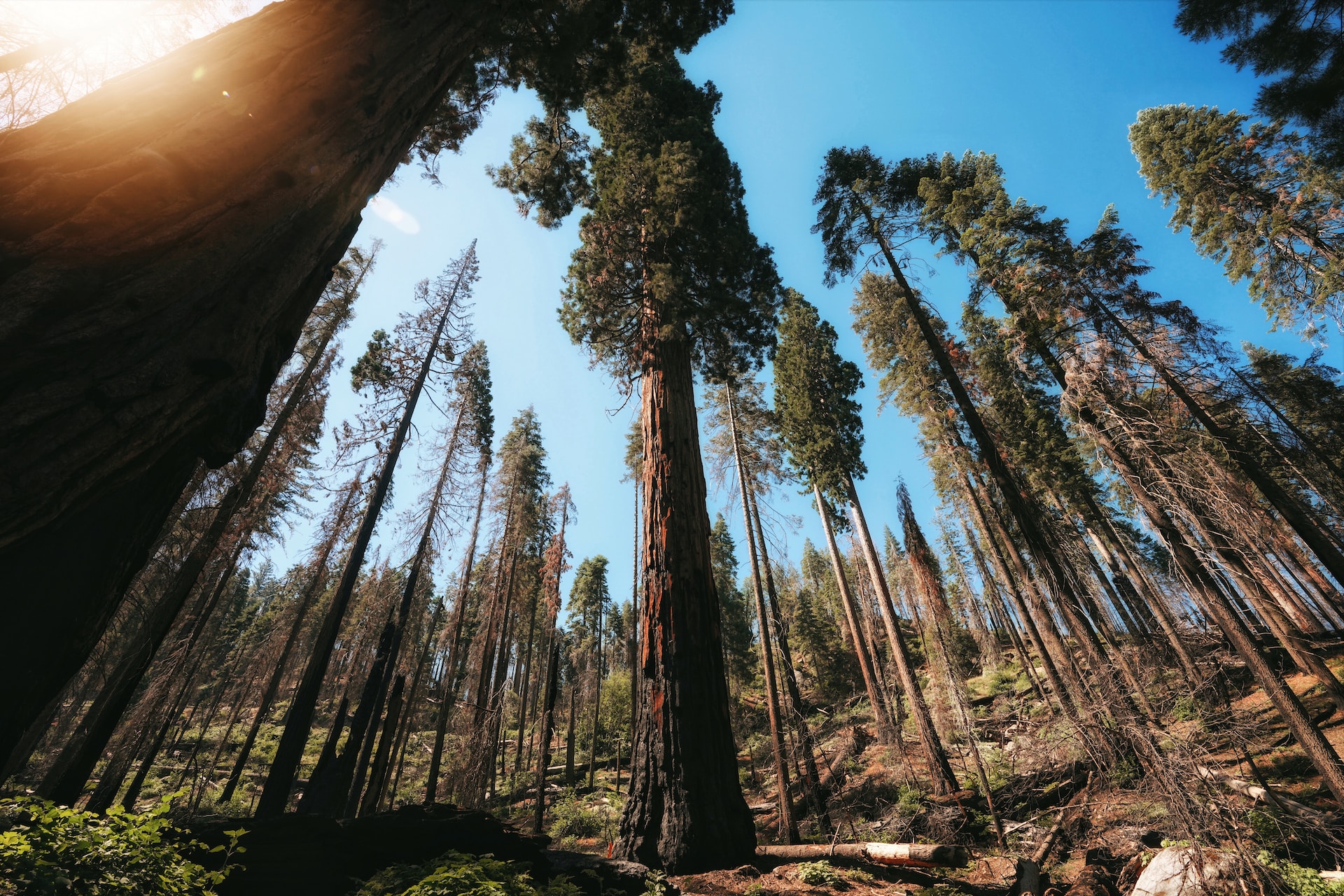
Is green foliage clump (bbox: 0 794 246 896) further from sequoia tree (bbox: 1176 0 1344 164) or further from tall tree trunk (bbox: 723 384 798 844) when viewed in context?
sequoia tree (bbox: 1176 0 1344 164)

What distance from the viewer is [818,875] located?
377 cm

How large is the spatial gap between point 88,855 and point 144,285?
9.58 feet

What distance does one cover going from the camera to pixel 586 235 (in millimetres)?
8797

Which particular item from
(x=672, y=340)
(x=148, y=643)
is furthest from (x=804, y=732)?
(x=148, y=643)

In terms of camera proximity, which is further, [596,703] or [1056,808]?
[596,703]

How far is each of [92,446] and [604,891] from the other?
3.72 m

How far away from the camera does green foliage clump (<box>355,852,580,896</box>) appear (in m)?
2.78

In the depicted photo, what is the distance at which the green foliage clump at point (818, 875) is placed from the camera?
12.1 feet

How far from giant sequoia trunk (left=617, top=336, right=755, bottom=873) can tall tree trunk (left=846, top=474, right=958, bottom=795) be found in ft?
28.9

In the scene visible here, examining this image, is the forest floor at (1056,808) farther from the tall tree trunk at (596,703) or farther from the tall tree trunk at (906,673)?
the tall tree trunk at (596,703)

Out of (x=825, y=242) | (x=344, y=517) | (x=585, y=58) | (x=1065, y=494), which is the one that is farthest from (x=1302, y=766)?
(x=344, y=517)

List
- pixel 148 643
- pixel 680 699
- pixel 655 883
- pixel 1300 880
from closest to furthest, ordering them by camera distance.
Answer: pixel 655 883
pixel 680 699
pixel 1300 880
pixel 148 643

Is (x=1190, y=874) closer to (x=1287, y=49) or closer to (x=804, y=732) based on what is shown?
(x=804, y=732)

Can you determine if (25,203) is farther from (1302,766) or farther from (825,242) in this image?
(1302,766)
